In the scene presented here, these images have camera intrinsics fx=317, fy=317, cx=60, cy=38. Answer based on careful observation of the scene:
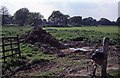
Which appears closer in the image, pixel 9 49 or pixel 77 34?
pixel 9 49

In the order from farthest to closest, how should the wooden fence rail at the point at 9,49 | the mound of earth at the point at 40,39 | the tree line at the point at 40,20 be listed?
the tree line at the point at 40,20, the mound of earth at the point at 40,39, the wooden fence rail at the point at 9,49

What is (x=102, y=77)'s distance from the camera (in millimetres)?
10484

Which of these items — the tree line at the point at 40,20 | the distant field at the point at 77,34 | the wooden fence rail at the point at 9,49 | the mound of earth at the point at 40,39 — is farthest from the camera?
the tree line at the point at 40,20

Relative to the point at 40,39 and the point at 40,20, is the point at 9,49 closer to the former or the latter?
the point at 40,39

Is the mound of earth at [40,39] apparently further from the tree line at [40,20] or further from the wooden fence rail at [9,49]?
the tree line at [40,20]

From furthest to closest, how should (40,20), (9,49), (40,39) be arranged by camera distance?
(40,20) → (40,39) → (9,49)

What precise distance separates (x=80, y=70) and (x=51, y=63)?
13.0 ft

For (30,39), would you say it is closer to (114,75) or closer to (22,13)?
(114,75)

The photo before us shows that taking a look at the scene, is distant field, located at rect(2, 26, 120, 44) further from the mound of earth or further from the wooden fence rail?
the wooden fence rail

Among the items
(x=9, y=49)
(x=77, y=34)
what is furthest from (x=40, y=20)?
(x=9, y=49)

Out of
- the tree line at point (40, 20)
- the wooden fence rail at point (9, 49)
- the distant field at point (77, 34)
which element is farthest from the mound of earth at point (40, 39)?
the tree line at point (40, 20)

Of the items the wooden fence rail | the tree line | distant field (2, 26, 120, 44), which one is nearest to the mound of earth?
distant field (2, 26, 120, 44)

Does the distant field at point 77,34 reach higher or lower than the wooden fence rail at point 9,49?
lower

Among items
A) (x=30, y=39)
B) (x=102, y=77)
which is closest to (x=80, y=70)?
(x=102, y=77)
